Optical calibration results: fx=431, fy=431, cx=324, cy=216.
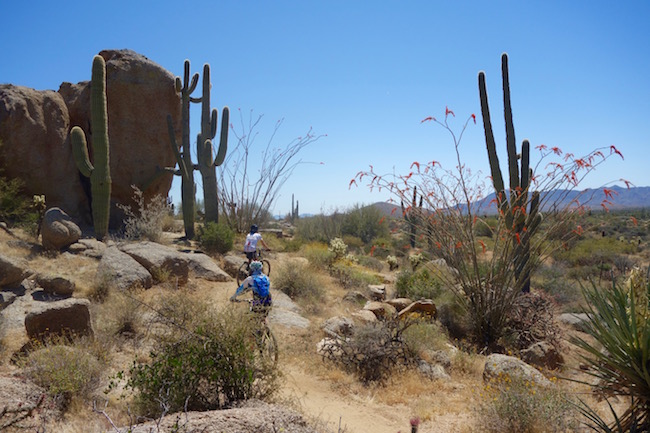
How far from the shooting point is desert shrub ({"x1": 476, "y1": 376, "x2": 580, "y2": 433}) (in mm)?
4516

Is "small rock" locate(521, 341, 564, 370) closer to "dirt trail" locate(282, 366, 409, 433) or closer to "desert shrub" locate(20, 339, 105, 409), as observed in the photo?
"dirt trail" locate(282, 366, 409, 433)

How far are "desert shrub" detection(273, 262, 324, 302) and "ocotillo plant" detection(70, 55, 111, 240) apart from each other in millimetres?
4955

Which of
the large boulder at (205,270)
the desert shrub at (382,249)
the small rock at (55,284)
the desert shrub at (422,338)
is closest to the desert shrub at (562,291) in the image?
the desert shrub at (422,338)

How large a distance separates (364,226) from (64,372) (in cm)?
2147

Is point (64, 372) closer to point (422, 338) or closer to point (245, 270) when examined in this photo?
point (422, 338)

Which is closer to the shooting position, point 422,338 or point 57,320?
point 57,320

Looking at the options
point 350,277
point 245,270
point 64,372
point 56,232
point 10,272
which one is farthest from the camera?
point 350,277

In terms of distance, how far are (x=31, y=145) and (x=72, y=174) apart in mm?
1462

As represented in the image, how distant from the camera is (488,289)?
28.0 feet

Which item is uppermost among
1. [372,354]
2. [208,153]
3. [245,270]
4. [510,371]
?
[208,153]

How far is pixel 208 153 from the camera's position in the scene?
15367mm

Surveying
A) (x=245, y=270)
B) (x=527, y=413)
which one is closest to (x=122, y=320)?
(x=245, y=270)

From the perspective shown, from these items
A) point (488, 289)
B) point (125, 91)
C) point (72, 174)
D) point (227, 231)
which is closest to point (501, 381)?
point (488, 289)

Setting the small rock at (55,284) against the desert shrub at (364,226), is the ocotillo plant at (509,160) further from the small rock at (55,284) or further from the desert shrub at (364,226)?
the desert shrub at (364,226)
